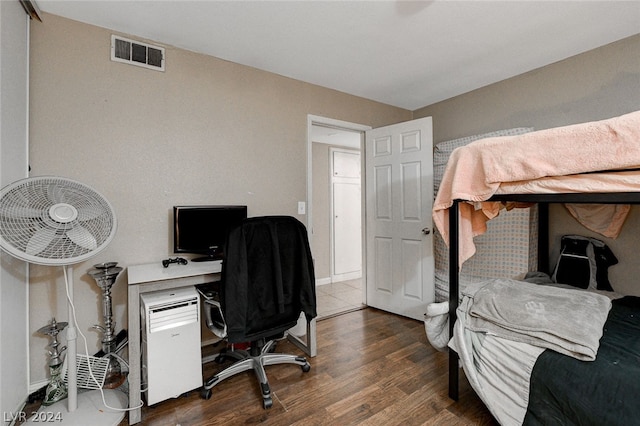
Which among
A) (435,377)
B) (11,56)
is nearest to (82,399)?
(11,56)

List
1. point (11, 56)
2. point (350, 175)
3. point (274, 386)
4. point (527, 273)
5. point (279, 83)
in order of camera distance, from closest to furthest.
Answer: point (11, 56) → point (274, 386) → point (527, 273) → point (279, 83) → point (350, 175)

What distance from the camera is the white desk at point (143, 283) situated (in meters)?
1.60

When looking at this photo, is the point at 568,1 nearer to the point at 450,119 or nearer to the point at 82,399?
the point at 450,119

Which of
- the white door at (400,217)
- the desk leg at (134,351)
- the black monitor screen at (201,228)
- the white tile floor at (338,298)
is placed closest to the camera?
the desk leg at (134,351)

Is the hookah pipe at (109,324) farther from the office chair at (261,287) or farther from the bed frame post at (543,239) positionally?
the bed frame post at (543,239)

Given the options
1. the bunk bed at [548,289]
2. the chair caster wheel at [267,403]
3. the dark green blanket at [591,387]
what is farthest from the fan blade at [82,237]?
the dark green blanket at [591,387]

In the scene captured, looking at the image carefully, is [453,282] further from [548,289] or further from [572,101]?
[572,101]

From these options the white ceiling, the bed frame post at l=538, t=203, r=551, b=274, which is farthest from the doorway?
the bed frame post at l=538, t=203, r=551, b=274

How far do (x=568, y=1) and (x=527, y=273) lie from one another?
1944 mm

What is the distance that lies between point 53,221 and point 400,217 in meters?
2.73

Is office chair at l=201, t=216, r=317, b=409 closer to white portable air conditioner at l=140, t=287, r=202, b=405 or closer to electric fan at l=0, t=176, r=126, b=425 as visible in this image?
white portable air conditioner at l=140, t=287, r=202, b=405

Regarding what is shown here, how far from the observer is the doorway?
432 centimetres

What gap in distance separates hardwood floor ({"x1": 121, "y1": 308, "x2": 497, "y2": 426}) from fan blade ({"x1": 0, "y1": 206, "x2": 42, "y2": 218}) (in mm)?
1212

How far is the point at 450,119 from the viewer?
3.34 meters
